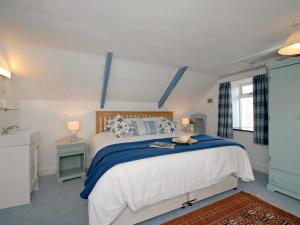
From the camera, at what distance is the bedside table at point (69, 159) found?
8.68 ft

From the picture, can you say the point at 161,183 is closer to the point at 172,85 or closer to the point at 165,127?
the point at 165,127

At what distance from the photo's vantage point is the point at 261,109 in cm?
312

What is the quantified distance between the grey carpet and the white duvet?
15.1 inches

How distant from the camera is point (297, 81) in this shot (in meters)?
2.16

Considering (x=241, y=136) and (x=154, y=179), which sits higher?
(x=241, y=136)

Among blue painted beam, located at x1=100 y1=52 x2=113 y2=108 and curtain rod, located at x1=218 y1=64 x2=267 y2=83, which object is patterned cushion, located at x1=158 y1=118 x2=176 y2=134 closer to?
blue painted beam, located at x1=100 y1=52 x2=113 y2=108

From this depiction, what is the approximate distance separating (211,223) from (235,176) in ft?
3.15

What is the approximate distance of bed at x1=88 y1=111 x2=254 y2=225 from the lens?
4.73 ft

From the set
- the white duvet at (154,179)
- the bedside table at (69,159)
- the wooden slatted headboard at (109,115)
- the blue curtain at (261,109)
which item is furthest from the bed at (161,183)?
the wooden slatted headboard at (109,115)

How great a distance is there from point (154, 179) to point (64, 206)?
1347 mm

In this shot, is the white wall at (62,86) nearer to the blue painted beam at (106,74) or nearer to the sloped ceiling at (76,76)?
the sloped ceiling at (76,76)

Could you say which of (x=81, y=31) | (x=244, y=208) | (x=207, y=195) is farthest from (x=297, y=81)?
(x=81, y=31)

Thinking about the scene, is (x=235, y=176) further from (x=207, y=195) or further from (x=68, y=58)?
(x=68, y=58)

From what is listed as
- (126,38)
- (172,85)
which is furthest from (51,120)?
(172,85)
